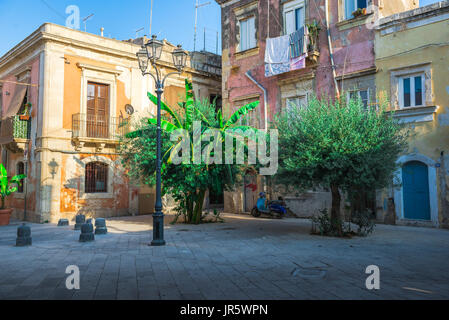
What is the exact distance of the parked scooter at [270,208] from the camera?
16.7m

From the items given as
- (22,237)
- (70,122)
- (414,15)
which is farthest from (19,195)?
(414,15)

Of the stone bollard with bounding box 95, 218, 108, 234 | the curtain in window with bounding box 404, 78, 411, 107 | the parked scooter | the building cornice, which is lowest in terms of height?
the stone bollard with bounding box 95, 218, 108, 234

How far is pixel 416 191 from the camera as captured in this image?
44.3 ft

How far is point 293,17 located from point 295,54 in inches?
86.4

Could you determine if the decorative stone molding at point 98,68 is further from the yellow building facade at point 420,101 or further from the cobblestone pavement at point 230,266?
the yellow building facade at point 420,101

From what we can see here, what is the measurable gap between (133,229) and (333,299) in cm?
985

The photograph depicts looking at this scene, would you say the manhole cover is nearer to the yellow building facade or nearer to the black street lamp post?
the black street lamp post

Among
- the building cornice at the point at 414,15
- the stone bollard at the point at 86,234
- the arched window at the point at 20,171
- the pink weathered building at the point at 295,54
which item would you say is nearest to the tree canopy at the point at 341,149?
the pink weathered building at the point at 295,54

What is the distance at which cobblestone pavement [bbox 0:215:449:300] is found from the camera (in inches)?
209

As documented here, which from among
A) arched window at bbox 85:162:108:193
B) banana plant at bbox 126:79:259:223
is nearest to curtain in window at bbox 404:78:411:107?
banana plant at bbox 126:79:259:223

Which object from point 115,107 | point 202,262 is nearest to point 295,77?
point 115,107

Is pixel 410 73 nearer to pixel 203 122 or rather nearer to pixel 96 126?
pixel 203 122

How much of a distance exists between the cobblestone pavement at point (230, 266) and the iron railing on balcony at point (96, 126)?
6.69 m

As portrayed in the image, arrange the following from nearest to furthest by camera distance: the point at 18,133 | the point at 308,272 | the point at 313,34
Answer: the point at 308,272
the point at 313,34
the point at 18,133
